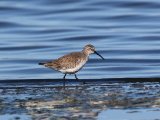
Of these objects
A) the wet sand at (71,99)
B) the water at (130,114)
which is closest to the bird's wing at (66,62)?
the wet sand at (71,99)

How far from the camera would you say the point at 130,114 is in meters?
11.6

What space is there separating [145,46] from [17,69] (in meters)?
5.21

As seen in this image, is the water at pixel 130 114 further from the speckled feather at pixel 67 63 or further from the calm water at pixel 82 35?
the calm water at pixel 82 35

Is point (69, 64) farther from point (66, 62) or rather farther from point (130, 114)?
point (130, 114)

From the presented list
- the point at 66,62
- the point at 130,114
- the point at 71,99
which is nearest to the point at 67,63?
the point at 66,62

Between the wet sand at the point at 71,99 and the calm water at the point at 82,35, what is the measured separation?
1.93 m

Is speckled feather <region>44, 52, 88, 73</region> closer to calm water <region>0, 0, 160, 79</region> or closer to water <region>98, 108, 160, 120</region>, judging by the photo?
calm water <region>0, 0, 160, 79</region>

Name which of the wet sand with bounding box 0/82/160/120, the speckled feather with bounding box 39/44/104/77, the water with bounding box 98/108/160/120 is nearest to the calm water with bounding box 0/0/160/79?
the speckled feather with bounding box 39/44/104/77

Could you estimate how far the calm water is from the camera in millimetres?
18222

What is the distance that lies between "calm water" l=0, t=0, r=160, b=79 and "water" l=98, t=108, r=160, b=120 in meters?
4.83

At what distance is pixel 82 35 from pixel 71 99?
37.3ft

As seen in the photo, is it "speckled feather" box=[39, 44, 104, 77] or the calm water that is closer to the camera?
"speckled feather" box=[39, 44, 104, 77]

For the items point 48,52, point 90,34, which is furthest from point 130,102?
point 90,34

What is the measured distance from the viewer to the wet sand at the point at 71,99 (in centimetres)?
1159
